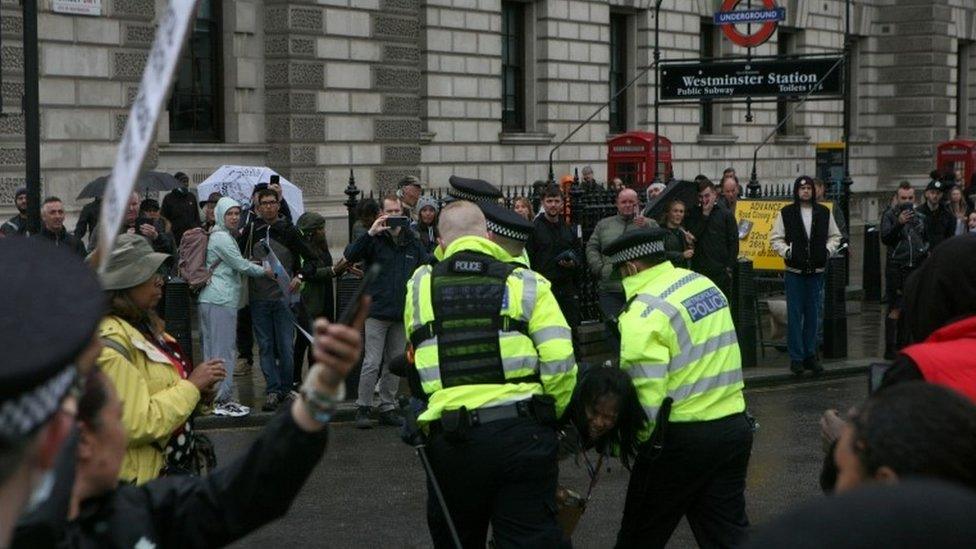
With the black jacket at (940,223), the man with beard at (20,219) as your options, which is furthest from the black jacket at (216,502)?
the black jacket at (940,223)

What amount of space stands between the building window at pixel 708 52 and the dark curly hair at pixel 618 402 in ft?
100

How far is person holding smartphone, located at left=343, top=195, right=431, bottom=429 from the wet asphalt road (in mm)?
242

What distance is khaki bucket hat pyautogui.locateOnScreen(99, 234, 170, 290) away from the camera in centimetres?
499

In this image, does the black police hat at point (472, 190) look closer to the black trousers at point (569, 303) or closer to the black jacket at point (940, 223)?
the black trousers at point (569, 303)

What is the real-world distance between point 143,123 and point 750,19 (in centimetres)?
2458

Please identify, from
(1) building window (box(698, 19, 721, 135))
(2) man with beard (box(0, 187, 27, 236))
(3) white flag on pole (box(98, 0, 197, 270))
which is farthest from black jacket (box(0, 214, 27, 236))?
(1) building window (box(698, 19, 721, 135))

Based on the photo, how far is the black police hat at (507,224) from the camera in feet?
20.6

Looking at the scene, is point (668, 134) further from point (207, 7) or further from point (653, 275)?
point (653, 275)

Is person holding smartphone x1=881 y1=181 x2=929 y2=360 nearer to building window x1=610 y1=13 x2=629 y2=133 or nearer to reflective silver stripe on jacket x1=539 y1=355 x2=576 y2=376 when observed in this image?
reflective silver stripe on jacket x1=539 y1=355 x2=576 y2=376

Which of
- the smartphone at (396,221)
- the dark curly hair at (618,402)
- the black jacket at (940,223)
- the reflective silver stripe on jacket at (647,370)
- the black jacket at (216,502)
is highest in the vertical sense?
the smartphone at (396,221)

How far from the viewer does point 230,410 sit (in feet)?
38.7

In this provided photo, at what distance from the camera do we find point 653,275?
6094 mm

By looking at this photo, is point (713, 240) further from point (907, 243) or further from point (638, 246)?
point (638, 246)

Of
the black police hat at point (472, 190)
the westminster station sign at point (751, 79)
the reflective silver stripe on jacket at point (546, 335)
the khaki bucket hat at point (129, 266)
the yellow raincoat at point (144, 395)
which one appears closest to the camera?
the yellow raincoat at point (144, 395)
